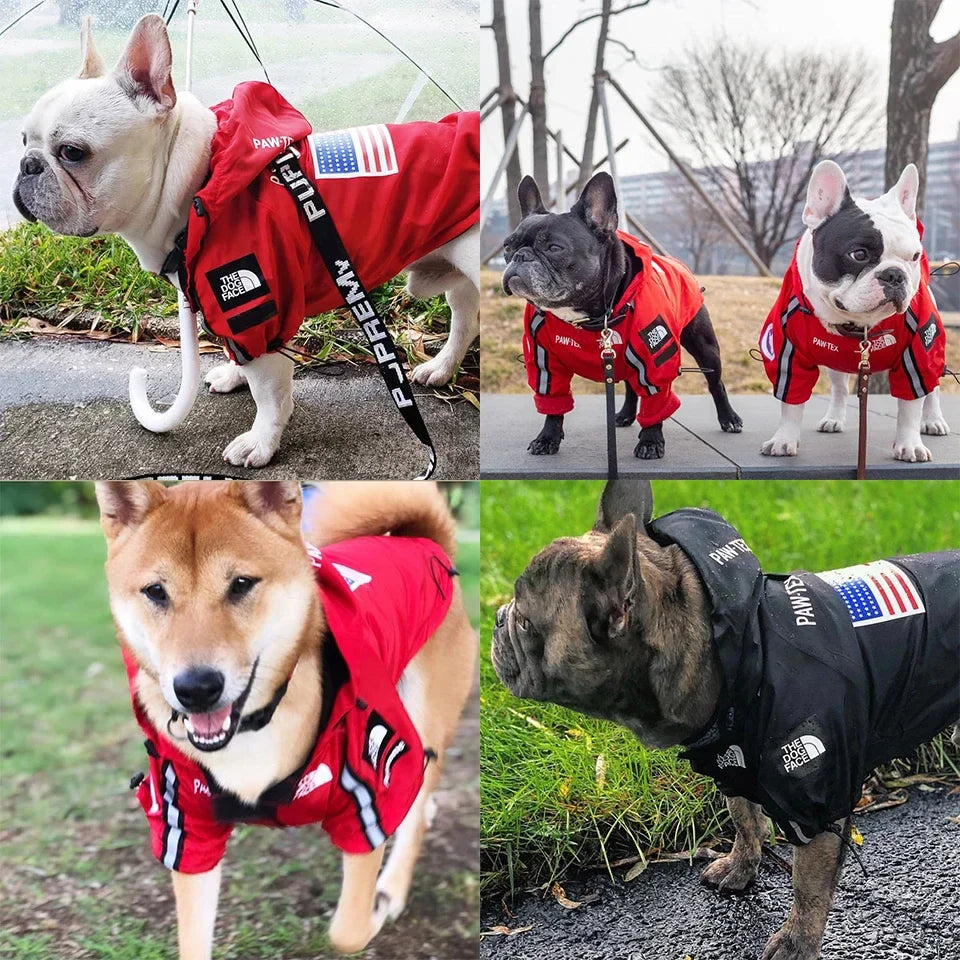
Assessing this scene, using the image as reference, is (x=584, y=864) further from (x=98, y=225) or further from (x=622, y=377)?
(x=98, y=225)

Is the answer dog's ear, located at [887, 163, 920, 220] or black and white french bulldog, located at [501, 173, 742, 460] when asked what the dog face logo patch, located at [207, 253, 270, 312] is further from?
dog's ear, located at [887, 163, 920, 220]

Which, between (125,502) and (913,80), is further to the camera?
(913,80)

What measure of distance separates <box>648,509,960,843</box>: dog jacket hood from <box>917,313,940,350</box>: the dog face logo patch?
32.9 inches

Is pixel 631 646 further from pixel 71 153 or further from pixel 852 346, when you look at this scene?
pixel 71 153

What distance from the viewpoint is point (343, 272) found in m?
1.80

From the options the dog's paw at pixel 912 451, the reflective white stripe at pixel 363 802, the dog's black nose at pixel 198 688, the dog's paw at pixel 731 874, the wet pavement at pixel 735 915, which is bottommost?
the wet pavement at pixel 735 915

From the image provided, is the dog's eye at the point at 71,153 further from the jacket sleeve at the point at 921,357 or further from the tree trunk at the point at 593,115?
the jacket sleeve at the point at 921,357

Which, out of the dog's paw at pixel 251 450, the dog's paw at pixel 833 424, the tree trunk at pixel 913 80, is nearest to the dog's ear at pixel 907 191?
the tree trunk at pixel 913 80

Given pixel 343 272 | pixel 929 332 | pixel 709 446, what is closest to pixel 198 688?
pixel 343 272

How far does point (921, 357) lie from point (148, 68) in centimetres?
194

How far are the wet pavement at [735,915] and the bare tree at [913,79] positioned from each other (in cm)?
172

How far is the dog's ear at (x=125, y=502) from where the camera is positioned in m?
1.42

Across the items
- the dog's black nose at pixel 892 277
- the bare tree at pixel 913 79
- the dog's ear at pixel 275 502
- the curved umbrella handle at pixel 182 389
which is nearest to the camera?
the dog's ear at pixel 275 502

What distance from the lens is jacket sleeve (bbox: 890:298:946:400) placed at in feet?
7.22
